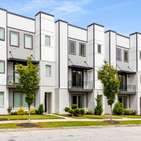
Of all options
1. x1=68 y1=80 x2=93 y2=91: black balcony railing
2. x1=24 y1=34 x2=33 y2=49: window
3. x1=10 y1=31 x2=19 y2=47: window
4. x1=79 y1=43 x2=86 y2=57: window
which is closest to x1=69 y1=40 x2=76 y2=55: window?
x1=79 y1=43 x2=86 y2=57: window

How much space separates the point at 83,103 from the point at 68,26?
35.7ft

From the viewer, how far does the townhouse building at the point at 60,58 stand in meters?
37.7

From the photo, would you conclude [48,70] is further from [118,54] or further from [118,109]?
[118,54]

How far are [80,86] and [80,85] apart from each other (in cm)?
23

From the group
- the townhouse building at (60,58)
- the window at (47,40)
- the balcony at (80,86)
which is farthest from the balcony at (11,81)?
the balcony at (80,86)

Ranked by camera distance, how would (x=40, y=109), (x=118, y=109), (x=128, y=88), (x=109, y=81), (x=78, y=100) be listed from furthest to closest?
(x=128, y=88), (x=118, y=109), (x=78, y=100), (x=40, y=109), (x=109, y=81)

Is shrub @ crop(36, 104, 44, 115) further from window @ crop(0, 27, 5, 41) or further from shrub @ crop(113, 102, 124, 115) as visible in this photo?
shrub @ crop(113, 102, 124, 115)

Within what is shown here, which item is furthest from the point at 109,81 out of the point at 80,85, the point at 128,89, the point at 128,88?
the point at 128,88

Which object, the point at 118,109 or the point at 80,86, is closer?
the point at 80,86

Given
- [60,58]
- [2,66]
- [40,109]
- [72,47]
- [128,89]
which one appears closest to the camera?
[2,66]

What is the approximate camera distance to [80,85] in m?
45.6

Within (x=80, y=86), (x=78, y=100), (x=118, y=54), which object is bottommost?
(x=78, y=100)

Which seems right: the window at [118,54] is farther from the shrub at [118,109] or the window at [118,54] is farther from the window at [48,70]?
the window at [48,70]

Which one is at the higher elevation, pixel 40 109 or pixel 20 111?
pixel 40 109
